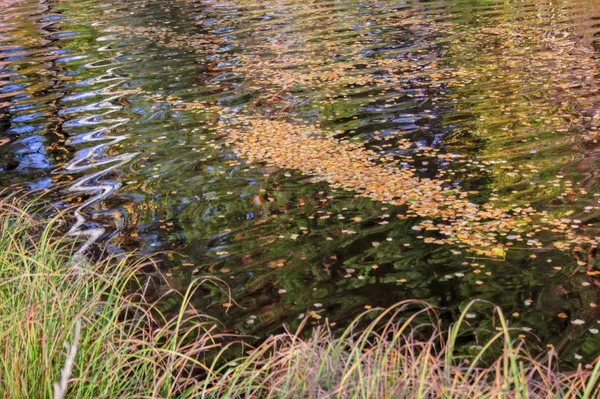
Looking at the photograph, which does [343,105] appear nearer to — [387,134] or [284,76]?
[387,134]

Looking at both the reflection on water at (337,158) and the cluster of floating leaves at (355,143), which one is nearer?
the reflection on water at (337,158)

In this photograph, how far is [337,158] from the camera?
33.3 feet

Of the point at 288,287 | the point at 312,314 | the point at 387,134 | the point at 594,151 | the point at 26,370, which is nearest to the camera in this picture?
the point at 26,370

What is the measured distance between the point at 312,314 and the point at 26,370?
2639 millimetres

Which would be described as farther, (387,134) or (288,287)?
(387,134)

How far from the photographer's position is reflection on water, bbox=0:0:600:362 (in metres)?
6.78

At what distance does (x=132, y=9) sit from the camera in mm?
29047

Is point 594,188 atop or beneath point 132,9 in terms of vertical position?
atop

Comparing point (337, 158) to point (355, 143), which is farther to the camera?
point (355, 143)

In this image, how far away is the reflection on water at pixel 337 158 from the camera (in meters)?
6.78

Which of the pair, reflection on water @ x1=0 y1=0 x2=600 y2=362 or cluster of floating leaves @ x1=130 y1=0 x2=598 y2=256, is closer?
reflection on water @ x1=0 y1=0 x2=600 y2=362

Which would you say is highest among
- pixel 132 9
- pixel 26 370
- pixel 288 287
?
pixel 26 370

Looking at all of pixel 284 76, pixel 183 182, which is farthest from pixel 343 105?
pixel 183 182

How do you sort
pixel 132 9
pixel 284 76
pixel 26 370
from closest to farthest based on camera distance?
pixel 26 370 < pixel 284 76 < pixel 132 9
